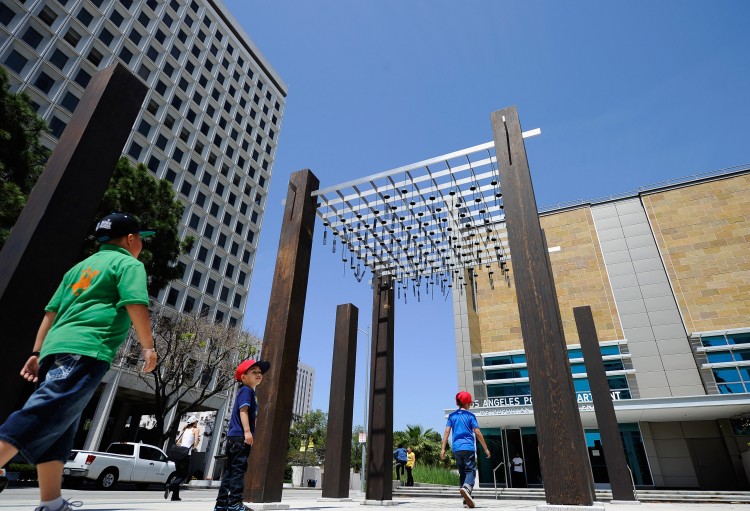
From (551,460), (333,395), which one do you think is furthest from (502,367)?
(551,460)

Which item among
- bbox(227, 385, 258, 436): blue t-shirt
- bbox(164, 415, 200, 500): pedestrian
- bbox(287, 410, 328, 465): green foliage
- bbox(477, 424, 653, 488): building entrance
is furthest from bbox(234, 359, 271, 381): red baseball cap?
bbox(287, 410, 328, 465): green foliage

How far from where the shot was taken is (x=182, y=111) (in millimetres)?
39531

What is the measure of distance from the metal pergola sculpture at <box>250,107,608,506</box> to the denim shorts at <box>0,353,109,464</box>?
9.80ft

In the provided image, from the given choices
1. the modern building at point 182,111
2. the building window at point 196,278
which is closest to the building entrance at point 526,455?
the modern building at point 182,111

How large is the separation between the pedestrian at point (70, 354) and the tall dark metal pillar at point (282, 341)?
100.0 inches

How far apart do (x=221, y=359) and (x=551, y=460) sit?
76.2 ft

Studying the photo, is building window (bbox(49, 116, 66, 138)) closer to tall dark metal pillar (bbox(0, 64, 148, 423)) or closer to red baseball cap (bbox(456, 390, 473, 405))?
tall dark metal pillar (bbox(0, 64, 148, 423))

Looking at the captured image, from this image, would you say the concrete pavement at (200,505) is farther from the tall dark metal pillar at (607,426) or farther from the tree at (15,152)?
the tree at (15,152)

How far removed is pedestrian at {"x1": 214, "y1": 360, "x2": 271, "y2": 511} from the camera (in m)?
3.81

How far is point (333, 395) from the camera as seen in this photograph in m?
8.80

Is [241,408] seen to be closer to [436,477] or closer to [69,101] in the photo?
[436,477]

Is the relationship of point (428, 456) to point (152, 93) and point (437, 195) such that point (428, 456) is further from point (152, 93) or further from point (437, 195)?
point (152, 93)

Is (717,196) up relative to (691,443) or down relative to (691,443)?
up

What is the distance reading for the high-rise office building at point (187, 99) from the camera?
29.8m
